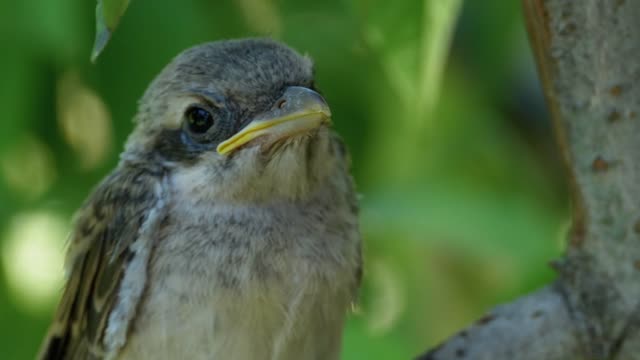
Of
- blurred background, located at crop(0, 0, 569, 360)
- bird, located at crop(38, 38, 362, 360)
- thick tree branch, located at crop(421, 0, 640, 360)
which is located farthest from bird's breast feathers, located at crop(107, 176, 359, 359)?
thick tree branch, located at crop(421, 0, 640, 360)

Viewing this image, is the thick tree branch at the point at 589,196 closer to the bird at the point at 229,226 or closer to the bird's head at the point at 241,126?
the bird at the point at 229,226

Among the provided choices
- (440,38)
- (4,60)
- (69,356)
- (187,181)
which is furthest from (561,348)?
(4,60)

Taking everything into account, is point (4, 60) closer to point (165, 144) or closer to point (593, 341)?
point (165, 144)

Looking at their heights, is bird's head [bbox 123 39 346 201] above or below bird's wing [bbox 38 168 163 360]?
above

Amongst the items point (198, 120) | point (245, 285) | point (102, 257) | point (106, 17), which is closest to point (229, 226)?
point (245, 285)

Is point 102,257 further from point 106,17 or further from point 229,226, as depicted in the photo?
point 106,17

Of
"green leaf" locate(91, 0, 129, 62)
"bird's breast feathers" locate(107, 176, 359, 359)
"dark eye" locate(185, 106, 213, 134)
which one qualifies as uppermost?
"green leaf" locate(91, 0, 129, 62)

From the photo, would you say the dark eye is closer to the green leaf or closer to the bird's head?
the bird's head

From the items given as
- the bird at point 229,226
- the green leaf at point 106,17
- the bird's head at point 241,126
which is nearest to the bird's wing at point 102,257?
the bird at point 229,226
